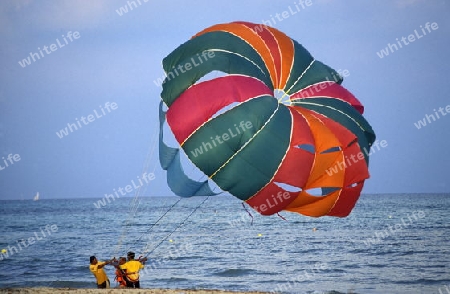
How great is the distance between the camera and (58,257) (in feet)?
86.2

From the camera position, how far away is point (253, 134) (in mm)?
11336

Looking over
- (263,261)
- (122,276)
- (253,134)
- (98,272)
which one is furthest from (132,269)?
(263,261)

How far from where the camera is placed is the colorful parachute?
1138 cm

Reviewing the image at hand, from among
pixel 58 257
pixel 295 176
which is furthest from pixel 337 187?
pixel 58 257

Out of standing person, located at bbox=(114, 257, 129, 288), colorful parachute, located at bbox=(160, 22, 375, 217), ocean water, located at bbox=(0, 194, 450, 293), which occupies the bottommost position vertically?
ocean water, located at bbox=(0, 194, 450, 293)

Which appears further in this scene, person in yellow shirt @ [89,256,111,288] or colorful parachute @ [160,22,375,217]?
person in yellow shirt @ [89,256,111,288]

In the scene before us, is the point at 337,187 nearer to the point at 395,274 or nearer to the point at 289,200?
the point at 289,200

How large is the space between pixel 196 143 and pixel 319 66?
3711mm

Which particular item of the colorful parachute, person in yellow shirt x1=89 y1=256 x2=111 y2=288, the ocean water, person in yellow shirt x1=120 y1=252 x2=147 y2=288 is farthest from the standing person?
the colorful parachute

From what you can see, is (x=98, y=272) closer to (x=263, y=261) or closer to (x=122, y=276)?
(x=122, y=276)

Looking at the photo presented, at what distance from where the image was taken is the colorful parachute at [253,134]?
11375 mm

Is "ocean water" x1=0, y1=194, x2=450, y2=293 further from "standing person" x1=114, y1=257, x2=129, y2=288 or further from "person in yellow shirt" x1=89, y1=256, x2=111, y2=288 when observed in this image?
"person in yellow shirt" x1=89, y1=256, x2=111, y2=288

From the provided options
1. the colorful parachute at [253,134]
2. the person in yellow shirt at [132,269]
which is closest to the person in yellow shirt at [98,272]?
the person in yellow shirt at [132,269]

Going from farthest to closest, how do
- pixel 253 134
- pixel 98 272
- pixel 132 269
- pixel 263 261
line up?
pixel 263 261
pixel 98 272
pixel 132 269
pixel 253 134
